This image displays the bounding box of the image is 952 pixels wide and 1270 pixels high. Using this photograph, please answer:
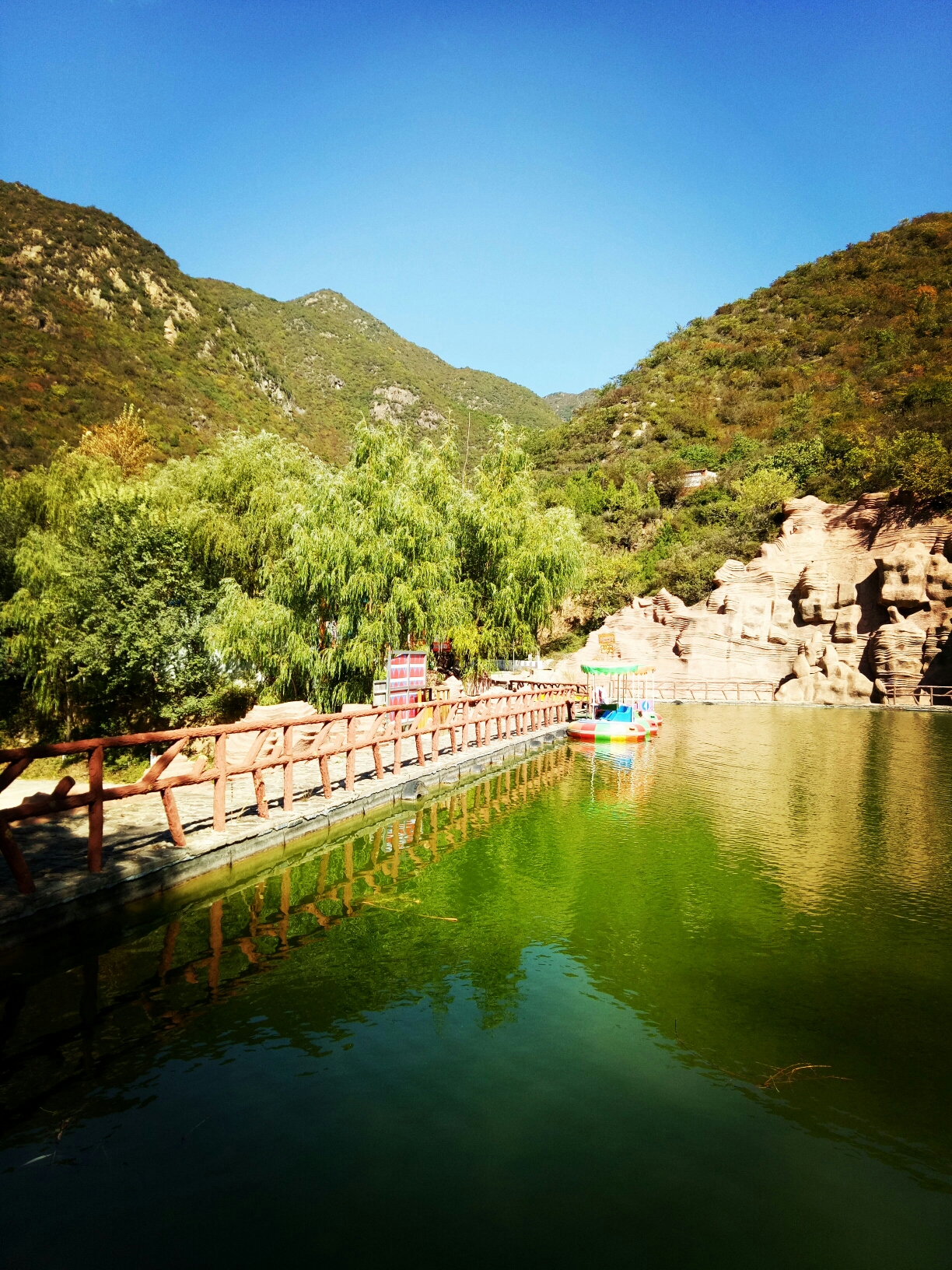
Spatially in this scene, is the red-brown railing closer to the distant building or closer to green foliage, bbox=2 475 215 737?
green foliage, bbox=2 475 215 737

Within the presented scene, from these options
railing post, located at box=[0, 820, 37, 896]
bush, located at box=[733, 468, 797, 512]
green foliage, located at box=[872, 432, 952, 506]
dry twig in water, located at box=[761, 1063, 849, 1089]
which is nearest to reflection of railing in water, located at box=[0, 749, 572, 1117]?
railing post, located at box=[0, 820, 37, 896]

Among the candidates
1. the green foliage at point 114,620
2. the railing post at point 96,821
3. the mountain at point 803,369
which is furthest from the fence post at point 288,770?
the mountain at point 803,369

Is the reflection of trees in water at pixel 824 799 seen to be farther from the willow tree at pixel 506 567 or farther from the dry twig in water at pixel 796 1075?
the willow tree at pixel 506 567

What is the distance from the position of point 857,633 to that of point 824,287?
60.5m

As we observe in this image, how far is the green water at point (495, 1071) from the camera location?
129 inches

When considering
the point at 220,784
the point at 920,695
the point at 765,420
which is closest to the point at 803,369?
the point at 765,420

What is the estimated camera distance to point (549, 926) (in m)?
6.96

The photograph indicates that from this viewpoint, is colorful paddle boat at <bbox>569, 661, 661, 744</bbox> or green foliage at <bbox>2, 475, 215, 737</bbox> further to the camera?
colorful paddle boat at <bbox>569, 661, 661, 744</bbox>

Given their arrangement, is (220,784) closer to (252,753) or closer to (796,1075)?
(252,753)

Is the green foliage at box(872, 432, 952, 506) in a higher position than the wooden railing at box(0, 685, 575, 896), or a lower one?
higher

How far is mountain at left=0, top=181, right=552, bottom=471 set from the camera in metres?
49.2

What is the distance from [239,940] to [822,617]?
37.3m

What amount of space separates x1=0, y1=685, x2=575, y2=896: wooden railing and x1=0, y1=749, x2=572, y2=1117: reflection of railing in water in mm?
1029

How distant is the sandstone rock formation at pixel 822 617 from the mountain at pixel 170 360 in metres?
15.9
